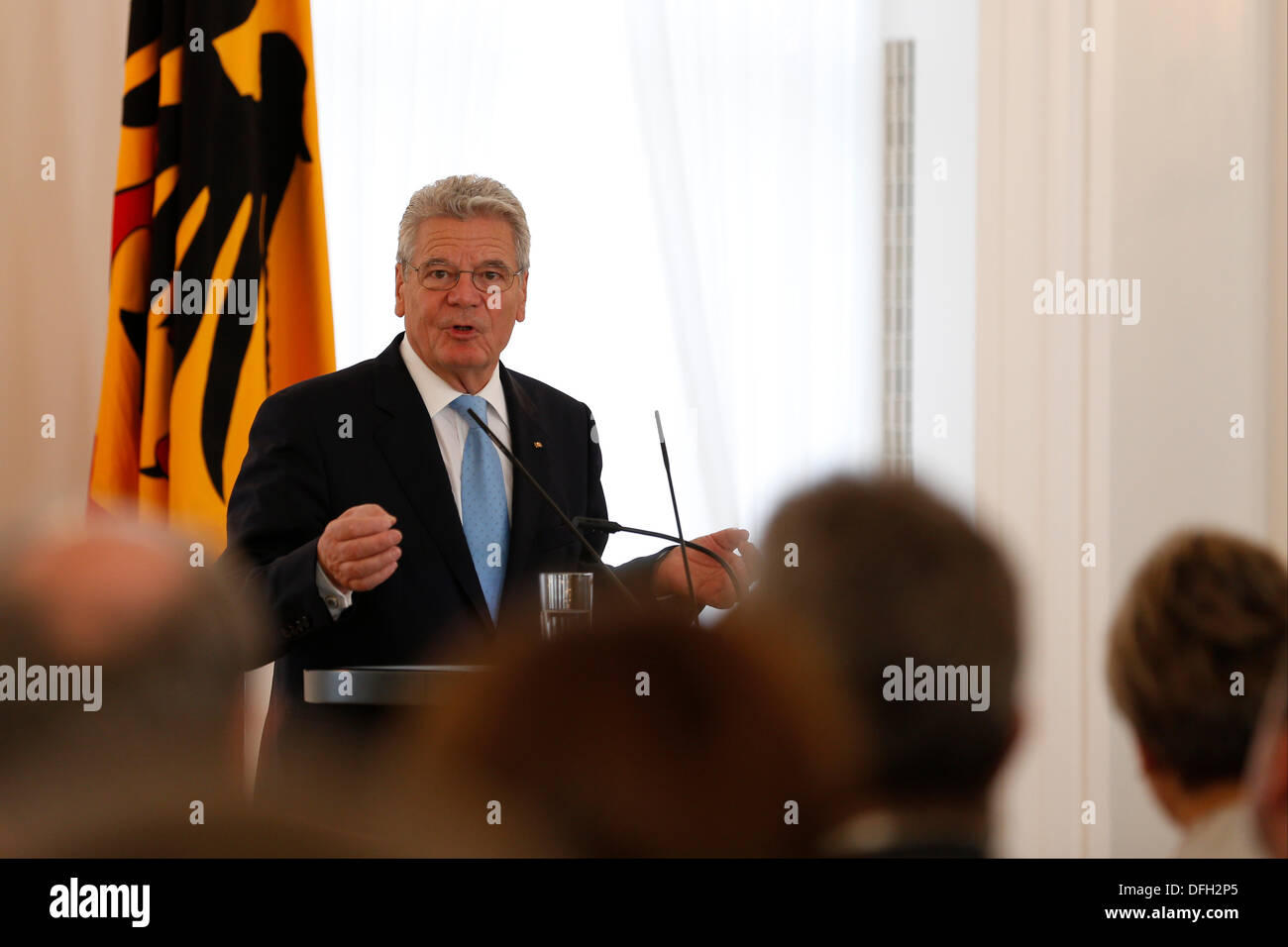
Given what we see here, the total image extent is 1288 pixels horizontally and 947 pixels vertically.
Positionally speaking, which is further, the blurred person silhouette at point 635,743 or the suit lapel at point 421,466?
the suit lapel at point 421,466

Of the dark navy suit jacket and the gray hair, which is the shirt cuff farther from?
the gray hair

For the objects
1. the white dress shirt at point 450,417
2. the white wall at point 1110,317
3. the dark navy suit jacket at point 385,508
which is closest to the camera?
the dark navy suit jacket at point 385,508

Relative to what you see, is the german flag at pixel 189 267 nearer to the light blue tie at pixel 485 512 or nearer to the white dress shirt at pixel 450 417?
the white dress shirt at pixel 450 417

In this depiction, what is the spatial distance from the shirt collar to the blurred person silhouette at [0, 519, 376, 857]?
1.45 metres

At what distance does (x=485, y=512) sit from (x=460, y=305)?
357 mm

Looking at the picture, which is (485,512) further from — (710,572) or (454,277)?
(710,572)

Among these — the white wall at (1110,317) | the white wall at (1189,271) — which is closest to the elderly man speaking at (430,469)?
the white wall at (1110,317)

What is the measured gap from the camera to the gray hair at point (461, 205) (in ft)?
6.70

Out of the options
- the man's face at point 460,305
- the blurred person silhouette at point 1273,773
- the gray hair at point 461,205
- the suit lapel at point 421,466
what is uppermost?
the gray hair at point 461,205

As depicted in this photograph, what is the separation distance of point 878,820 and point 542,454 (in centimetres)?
143

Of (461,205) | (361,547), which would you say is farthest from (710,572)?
(461,205)

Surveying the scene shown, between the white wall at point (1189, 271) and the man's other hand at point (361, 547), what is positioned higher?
the white wall at point (1189, 271)

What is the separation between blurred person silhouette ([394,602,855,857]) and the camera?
1.65 feet

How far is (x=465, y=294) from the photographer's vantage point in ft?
6.63
